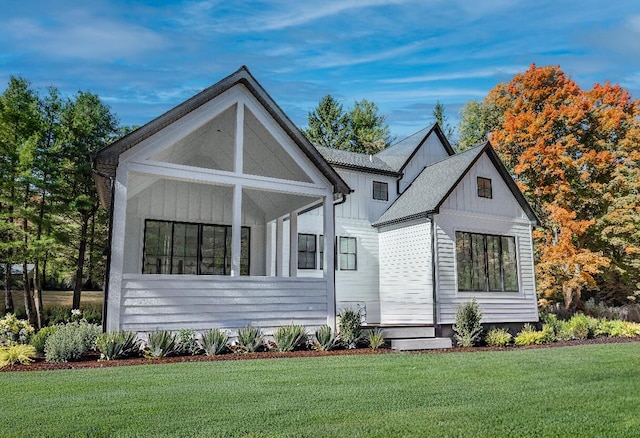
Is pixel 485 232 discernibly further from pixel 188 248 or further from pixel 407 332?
pixel 188 248

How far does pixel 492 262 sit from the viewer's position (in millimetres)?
14852

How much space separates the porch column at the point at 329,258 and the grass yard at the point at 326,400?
2682 millimetres

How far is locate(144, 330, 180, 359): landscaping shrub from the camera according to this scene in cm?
803

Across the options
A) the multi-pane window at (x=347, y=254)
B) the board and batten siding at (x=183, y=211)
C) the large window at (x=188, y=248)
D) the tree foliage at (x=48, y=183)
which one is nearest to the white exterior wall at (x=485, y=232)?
the multi-pane window at (x=347, y=254)

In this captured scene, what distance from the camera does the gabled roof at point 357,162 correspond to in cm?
1684

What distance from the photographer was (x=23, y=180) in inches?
768

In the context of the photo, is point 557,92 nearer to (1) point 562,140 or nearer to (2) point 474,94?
(1) point 562,140

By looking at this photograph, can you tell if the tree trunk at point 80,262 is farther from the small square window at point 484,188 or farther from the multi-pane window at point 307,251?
the small square window at point 484,188

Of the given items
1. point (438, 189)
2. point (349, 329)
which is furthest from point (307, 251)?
point (349, 329)

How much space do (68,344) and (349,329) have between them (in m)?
5.48

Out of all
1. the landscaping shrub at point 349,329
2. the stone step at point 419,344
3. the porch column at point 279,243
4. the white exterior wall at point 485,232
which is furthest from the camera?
the white exterior wall at point 485,232

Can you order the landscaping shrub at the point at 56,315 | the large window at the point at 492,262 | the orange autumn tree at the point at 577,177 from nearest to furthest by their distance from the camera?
the large window at the point at 492,262
the orange autumn tree at the point at 577,177
the landscaping shrub at the point at 56,315

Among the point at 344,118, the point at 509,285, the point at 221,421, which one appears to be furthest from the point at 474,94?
the point at 221,421

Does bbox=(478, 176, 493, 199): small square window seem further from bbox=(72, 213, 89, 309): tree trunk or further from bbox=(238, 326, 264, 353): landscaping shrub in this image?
bbox=(72, 213, 89, 309): tree trunk
